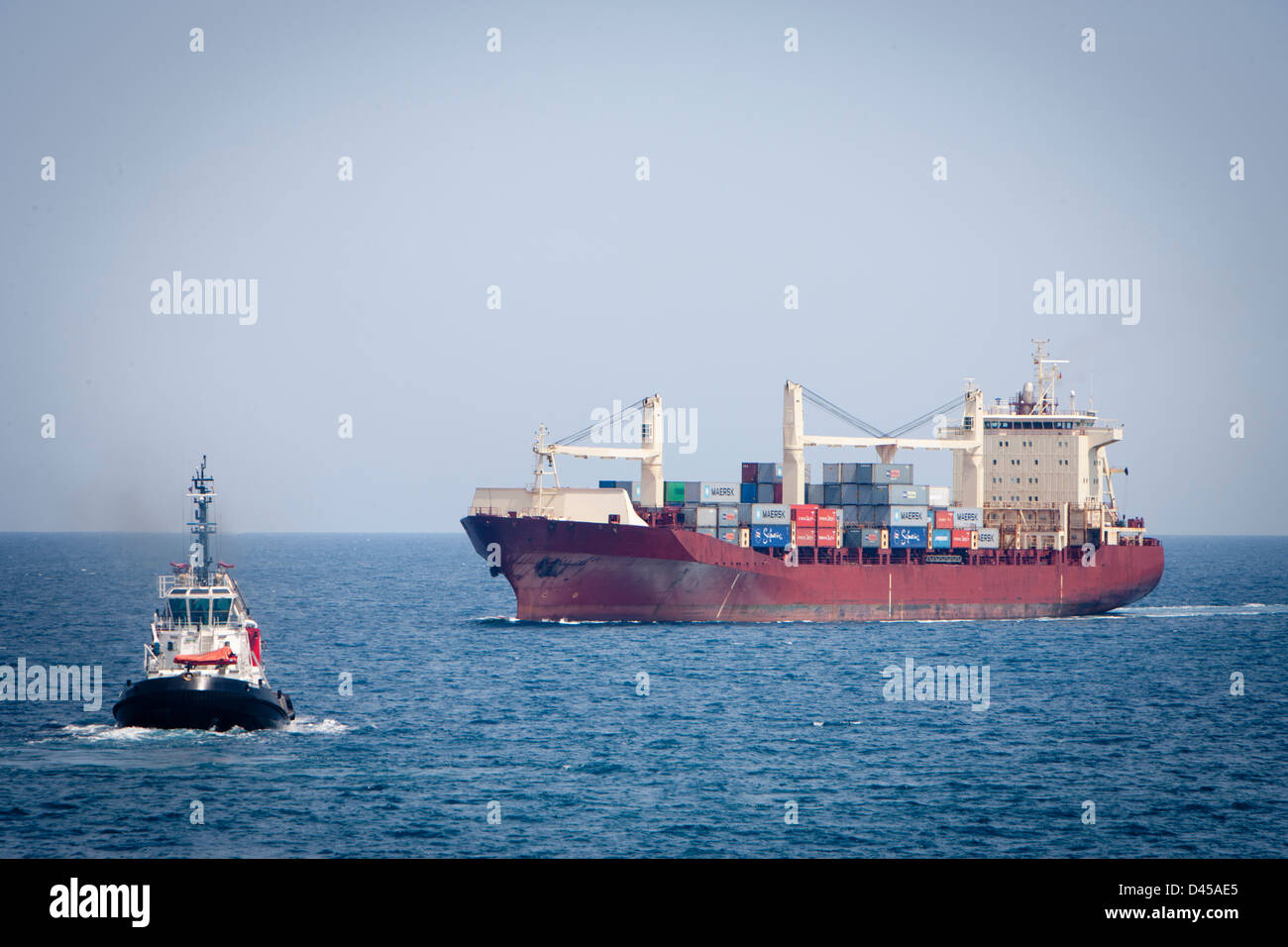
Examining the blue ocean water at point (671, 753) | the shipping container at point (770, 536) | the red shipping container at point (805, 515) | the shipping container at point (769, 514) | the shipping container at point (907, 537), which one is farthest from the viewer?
the shipping container at point (907, 537)

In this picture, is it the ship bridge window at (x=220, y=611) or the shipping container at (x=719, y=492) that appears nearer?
the ship bridge window at (x=220, y=611)

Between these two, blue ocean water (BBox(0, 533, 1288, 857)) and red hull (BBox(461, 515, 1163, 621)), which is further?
red hull (BBox(461, 515, 1163, 621))

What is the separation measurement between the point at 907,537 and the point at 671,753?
120 ft

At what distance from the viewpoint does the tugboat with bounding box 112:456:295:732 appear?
3325cm

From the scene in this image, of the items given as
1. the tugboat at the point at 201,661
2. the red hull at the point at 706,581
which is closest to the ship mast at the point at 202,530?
the tugboat at the point at 201,661

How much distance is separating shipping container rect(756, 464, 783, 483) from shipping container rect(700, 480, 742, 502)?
1856 mm

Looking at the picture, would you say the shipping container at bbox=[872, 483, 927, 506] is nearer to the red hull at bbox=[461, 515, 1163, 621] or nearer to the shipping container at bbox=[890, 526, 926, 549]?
the shipping container at bbox=[890, 526, 926, 549]

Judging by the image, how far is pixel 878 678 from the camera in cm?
4894

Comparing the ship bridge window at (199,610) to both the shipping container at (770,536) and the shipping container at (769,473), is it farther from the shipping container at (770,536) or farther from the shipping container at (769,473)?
the shipping container at (769,473)

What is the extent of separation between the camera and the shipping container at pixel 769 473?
68938mm

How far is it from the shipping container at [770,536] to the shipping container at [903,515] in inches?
250

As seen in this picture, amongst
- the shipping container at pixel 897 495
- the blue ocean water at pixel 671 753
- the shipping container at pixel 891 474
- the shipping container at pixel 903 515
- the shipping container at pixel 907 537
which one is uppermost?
the shipping container at pixel 891 474

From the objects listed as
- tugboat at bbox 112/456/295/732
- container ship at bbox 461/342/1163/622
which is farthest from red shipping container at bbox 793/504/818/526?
tugboat at bbox 112/456/295/732

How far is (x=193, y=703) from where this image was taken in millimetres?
33250
